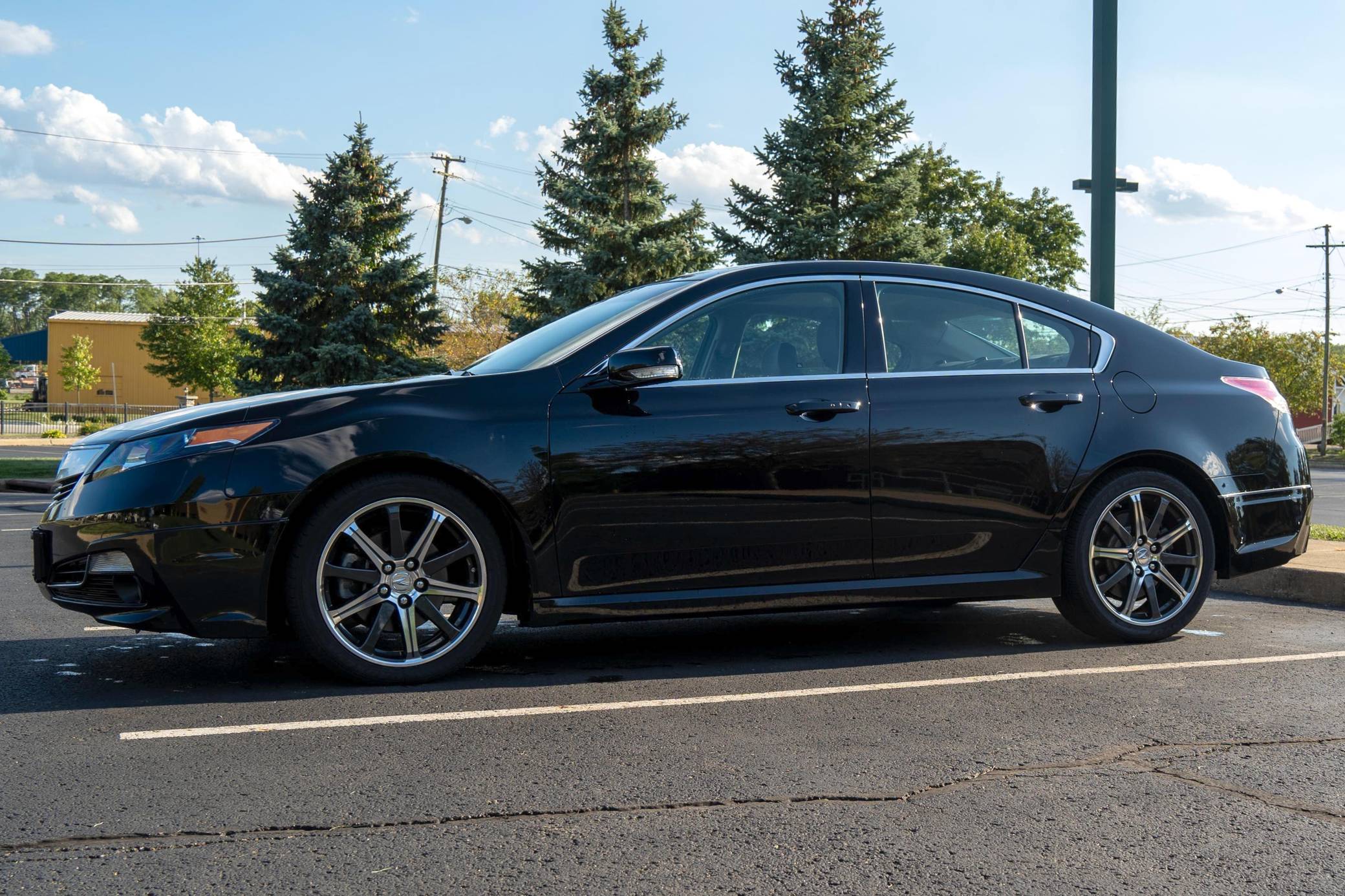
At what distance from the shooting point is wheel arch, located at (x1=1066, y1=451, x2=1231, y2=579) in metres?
5.66

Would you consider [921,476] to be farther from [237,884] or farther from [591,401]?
[237,884]

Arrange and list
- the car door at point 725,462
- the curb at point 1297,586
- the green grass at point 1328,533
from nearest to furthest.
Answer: the car door at point 725,462, the curb at point 1297,586, the green grass at point 1328,533

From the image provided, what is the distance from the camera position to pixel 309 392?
194 inches

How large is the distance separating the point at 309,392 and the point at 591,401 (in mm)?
1078

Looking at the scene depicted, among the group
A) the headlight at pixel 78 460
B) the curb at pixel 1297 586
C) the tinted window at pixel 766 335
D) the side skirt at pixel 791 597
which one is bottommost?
the curb at pixel 1297 586

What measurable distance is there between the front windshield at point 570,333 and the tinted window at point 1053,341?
1594mm

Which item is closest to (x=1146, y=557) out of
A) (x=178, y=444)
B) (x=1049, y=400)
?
(x=1049, y=400)

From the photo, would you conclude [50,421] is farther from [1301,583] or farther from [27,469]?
[1301,583]

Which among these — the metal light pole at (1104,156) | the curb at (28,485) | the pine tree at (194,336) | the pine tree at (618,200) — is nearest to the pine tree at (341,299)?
the pine tree at (618,200)

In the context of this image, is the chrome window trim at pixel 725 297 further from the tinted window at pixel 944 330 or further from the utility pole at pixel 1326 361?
the utility pole at pixel 1326 361

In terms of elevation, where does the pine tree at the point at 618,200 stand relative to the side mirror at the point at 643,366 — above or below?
above

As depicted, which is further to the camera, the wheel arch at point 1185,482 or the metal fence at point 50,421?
the metal fence at point 50,421

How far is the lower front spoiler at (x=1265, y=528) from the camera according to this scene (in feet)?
19.5

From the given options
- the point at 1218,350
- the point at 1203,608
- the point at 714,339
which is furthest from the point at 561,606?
the point at 1218,350
